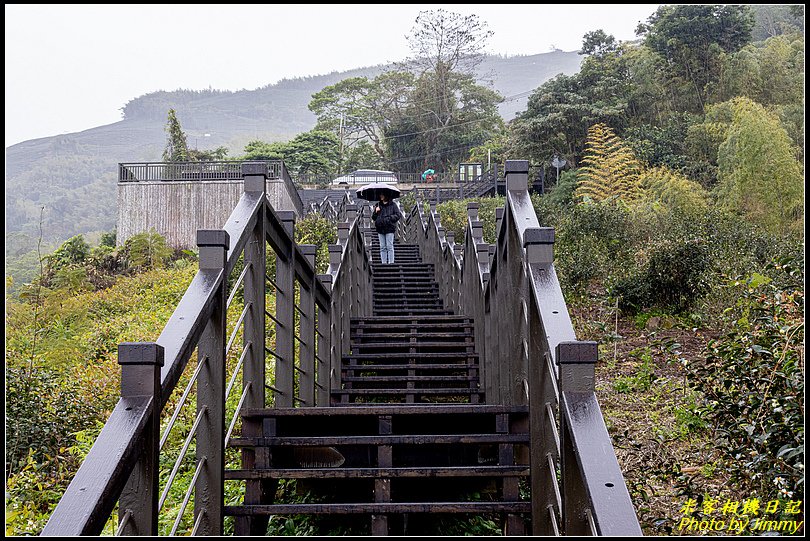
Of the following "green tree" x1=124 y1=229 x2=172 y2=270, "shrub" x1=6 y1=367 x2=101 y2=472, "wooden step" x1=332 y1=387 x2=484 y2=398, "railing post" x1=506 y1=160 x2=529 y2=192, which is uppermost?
"railing post" x1=506 y1=160 x2=529 y2=192

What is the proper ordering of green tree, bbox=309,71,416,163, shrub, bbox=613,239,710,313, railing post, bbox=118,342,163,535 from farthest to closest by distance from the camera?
1. green tree, bbox=309,71,416,163
2. shrub, bbox=613,239,710,313
3. railing post, bbox=118,342,163,535

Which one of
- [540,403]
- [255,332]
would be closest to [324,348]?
[255,332]

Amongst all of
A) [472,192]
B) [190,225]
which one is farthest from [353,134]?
[190,225]

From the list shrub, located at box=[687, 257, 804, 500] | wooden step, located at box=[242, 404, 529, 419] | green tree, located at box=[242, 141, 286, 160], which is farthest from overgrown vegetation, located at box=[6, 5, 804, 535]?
green tree, located at box=[242, 141, 286, 160]

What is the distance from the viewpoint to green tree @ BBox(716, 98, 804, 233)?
16.6m

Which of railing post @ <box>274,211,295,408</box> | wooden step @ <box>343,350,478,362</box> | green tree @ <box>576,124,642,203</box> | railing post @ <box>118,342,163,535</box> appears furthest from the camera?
green tree @ <box>576,124,642,203</box>

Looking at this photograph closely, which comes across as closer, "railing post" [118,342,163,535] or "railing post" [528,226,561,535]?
"railing post" [118,342,163,535]

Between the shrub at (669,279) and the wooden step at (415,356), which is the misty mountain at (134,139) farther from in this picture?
the shrub at (669,279)

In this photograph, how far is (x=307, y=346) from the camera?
15.3 feet

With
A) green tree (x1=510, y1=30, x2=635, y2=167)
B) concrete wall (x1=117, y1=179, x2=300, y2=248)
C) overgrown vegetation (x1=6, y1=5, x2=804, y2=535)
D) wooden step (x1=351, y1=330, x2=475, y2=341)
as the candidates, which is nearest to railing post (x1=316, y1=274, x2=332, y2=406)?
overgrown vegetation (x1=6, y1=5, x2=804, y2=535)

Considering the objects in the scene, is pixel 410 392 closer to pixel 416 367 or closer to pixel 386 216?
pixel 416 367

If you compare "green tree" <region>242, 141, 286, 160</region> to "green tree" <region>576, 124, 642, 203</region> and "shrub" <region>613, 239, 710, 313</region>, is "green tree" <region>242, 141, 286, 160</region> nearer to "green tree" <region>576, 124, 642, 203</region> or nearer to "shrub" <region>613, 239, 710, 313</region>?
"green tree" <region>576, 124, 642, 203</region>

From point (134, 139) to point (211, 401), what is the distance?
9817cm

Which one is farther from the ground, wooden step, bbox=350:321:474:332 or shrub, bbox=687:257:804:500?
shrub, bbox=687:257:804:500
